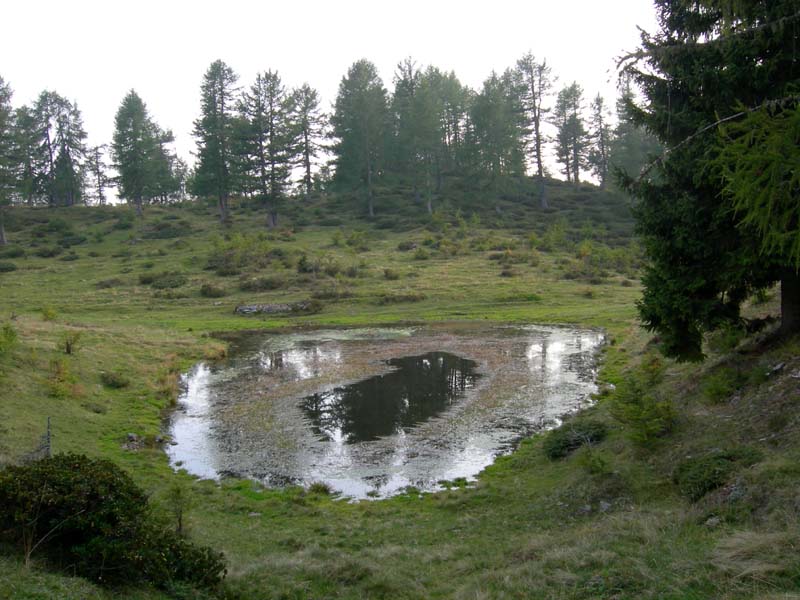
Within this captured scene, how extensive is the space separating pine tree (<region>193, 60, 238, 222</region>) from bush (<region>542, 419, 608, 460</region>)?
213 feet

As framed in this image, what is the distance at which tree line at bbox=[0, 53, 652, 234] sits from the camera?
73.3 m

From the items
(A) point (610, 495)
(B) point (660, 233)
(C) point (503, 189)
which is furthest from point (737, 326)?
(C) point (503, 189)

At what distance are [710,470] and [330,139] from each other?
8193 cm

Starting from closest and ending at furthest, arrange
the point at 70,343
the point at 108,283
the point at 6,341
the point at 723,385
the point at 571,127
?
1. the point at 723,385
2. the point at 6,341
3. the point at 70,343
4. the point at 108,283
5. the point at 571,127

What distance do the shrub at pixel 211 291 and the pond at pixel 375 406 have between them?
15.3 m

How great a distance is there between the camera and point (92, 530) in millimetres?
6691

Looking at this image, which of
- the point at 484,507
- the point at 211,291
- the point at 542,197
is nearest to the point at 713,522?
the point at 484,507

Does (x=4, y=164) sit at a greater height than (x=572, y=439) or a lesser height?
greater

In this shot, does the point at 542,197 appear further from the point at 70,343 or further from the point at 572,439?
the point at 572,439

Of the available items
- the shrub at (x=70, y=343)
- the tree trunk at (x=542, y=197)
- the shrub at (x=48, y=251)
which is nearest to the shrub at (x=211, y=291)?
the shrub at (x=70, y=343)

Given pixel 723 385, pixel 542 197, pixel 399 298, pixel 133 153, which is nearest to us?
pixel 723 385

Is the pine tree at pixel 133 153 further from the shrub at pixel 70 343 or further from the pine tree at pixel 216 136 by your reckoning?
the shrub at pixel 70 343

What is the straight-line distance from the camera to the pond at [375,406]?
1528 centimetres

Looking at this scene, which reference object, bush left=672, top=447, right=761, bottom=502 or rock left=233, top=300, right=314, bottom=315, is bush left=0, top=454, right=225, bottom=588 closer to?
bush left=672, top=447, right=761, bottom=502
